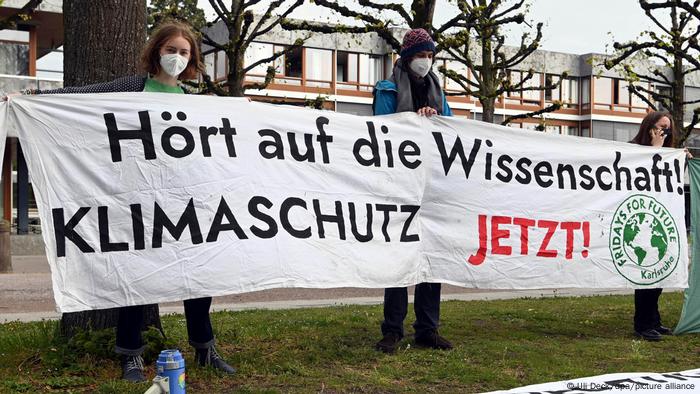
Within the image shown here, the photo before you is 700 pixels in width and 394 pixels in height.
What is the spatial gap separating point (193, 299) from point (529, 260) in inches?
112

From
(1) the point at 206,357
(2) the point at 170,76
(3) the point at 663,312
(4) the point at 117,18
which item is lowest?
(3) the point at 663,312

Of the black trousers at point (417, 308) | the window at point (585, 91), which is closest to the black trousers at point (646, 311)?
the black trousers at point (417, 308)

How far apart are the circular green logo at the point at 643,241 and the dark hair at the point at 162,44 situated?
380cm

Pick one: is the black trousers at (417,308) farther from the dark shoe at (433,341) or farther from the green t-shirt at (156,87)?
the green t-shirt at (156,87)

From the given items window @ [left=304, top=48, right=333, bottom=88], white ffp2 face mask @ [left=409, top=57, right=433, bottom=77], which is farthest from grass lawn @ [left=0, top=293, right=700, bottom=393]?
window @ [left=304, top=48, right=333, bottom=88]

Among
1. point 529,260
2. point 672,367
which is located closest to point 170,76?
point 529,260

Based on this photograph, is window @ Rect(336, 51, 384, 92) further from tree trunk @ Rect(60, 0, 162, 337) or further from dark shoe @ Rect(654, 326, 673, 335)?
tree trunk @ Rect(60, 0, 162, 337)

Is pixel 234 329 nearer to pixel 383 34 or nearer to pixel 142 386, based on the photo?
pixel 142 386

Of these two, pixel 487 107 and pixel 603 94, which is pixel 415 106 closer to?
pixel 487 107

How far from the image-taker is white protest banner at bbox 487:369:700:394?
4.79m

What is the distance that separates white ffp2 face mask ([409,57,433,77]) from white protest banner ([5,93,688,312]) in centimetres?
34

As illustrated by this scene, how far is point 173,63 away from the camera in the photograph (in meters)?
5.12

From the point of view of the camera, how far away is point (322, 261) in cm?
564

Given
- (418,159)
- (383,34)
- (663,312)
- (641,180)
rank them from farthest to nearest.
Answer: (383,34) → (663,312) → (641,180) → (418,159)
